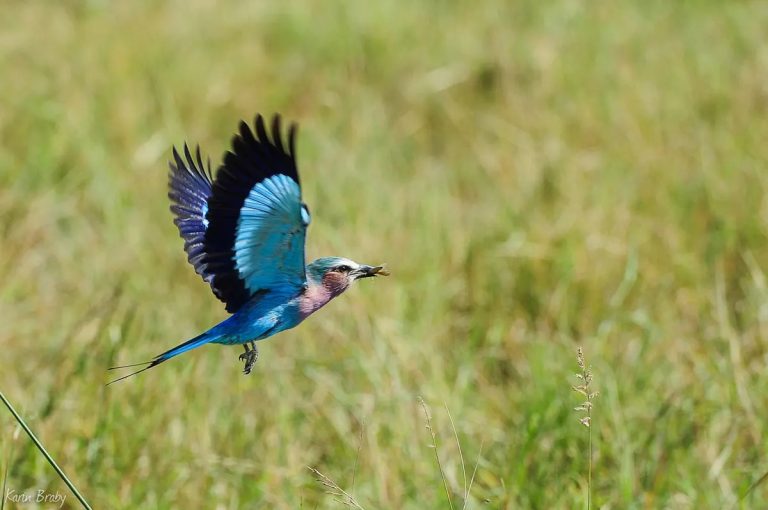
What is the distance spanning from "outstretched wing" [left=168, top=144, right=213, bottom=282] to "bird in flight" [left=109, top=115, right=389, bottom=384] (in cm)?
16

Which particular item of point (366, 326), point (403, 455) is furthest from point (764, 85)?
point (403, 455)

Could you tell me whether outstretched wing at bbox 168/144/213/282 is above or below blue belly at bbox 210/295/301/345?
above

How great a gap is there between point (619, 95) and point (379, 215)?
5.48 feet

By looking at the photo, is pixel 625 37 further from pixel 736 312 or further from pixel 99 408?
pixel 99 408

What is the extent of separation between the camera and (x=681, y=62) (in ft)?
19.9

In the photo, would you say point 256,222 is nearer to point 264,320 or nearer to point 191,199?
point 264,320

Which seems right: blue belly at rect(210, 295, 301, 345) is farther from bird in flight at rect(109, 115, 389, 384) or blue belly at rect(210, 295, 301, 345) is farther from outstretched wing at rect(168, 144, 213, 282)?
outstretched wing at rect(168, 144, 213, 282)

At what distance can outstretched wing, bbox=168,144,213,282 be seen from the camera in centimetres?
193

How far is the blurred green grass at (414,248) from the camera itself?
10.5ft

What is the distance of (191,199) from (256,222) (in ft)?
1.18

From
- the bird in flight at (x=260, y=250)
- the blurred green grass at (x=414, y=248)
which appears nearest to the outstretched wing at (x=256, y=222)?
the bird in flight at (x=260, y=250)
